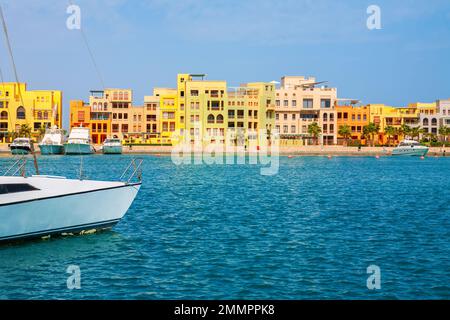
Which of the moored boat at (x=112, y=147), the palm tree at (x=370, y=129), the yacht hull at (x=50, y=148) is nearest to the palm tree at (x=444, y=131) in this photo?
the palm tree at (x=370, y=129)

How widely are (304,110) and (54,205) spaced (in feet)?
424

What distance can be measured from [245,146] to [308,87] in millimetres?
28626

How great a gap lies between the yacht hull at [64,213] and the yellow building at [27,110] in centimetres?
11936

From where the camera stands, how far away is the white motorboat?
23.3 m

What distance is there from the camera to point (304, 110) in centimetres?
15000

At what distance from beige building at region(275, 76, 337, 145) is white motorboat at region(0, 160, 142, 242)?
4805 inches

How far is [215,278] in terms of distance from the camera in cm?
2031

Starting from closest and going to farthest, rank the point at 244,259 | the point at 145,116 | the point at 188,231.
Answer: the point at 244,259, the point at 188,231, the point at 145,116

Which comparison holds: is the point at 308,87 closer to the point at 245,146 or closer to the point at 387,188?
the point at 245,146

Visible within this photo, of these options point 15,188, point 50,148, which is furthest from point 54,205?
point 50,148

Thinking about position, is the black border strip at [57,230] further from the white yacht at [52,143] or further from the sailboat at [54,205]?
the white yacht at [52,143]

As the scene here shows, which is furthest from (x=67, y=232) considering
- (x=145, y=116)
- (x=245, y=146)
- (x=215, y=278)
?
(x=145, y=116)

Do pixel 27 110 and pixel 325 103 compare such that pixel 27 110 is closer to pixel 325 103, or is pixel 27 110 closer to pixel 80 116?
pixel 80 116

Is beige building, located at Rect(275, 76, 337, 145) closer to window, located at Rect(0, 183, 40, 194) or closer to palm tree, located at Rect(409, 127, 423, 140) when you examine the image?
palm tree, located at Rect(409, 127, 423, 140)
